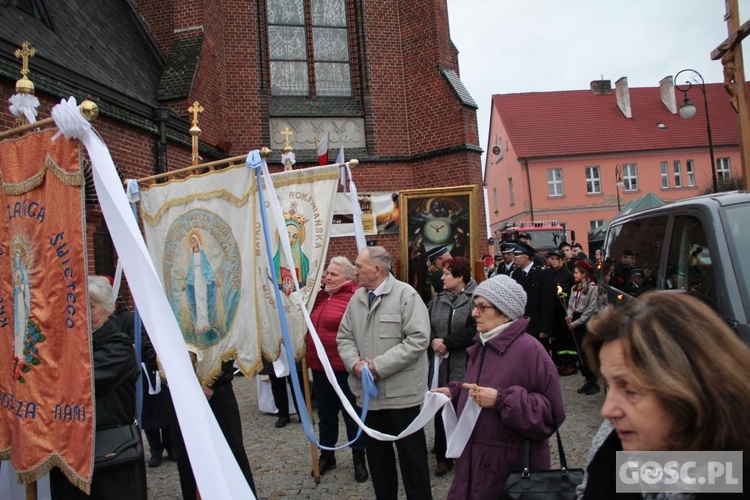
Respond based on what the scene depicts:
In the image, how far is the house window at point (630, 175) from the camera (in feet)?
122

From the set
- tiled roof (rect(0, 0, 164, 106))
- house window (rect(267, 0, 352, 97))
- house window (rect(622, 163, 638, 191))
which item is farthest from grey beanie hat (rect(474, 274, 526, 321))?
house window (rect(622, 163, 638, 191))

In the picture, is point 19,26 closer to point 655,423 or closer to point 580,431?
point 580,431

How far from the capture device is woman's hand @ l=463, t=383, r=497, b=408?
8.97 feet

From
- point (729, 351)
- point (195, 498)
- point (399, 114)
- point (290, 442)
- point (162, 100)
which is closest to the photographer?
point (729, 351)

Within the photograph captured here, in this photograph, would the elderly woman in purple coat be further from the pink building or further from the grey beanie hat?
the pink building

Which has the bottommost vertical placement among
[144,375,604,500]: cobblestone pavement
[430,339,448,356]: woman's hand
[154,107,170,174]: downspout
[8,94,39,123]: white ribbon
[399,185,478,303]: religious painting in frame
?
[144,375,604,500]: cobblestone pavement

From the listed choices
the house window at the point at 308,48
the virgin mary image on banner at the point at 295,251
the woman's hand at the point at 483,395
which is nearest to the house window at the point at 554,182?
the house window at the point at 308,48

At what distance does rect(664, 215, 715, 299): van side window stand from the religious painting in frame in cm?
313

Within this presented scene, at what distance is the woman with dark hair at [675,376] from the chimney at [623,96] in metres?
41.7

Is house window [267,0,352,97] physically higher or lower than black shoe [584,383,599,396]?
higher

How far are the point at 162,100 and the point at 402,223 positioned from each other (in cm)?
635

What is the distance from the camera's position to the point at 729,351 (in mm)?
1262

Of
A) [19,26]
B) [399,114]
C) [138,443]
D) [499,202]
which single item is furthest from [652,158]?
[138,443]

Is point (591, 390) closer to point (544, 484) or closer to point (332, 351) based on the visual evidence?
point (332, 351)
